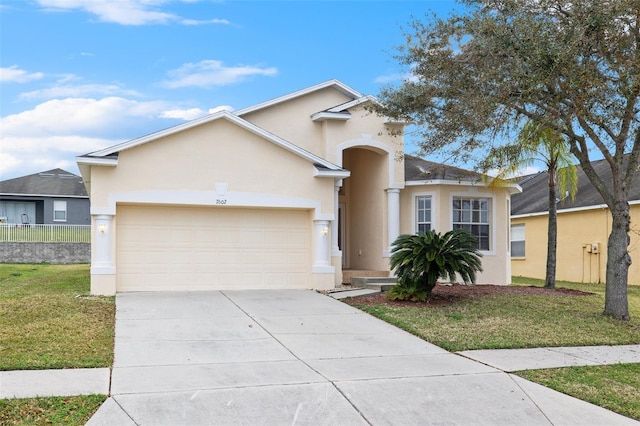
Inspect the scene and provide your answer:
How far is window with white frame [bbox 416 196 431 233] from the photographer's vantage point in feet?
61.6

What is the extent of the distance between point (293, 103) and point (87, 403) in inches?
512

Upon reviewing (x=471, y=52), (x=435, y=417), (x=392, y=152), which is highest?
(x=471, y=52)

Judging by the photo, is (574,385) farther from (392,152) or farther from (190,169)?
(392,152)

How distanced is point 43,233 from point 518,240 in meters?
21.3

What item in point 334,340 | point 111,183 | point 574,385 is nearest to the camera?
point 574,385

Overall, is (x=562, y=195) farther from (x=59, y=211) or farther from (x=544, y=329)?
(x=59, y=211)

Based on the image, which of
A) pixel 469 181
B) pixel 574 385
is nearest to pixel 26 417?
pixel 574 385

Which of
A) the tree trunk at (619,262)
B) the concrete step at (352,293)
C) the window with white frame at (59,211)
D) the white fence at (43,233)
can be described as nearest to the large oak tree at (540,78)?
the tree trunk at (619,262)

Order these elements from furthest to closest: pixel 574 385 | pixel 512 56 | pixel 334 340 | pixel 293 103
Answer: pixel 293 103 → pixel 512 56 → pixel 334 340 → pixel 574 385

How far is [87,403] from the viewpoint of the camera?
652 centimetres

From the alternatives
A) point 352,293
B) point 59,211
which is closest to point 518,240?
point 352,293

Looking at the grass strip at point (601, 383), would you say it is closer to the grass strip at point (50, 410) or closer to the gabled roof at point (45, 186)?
the grass strip at point (50, 410)

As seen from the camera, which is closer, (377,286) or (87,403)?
(87,403)

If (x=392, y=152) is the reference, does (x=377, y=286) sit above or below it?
below
